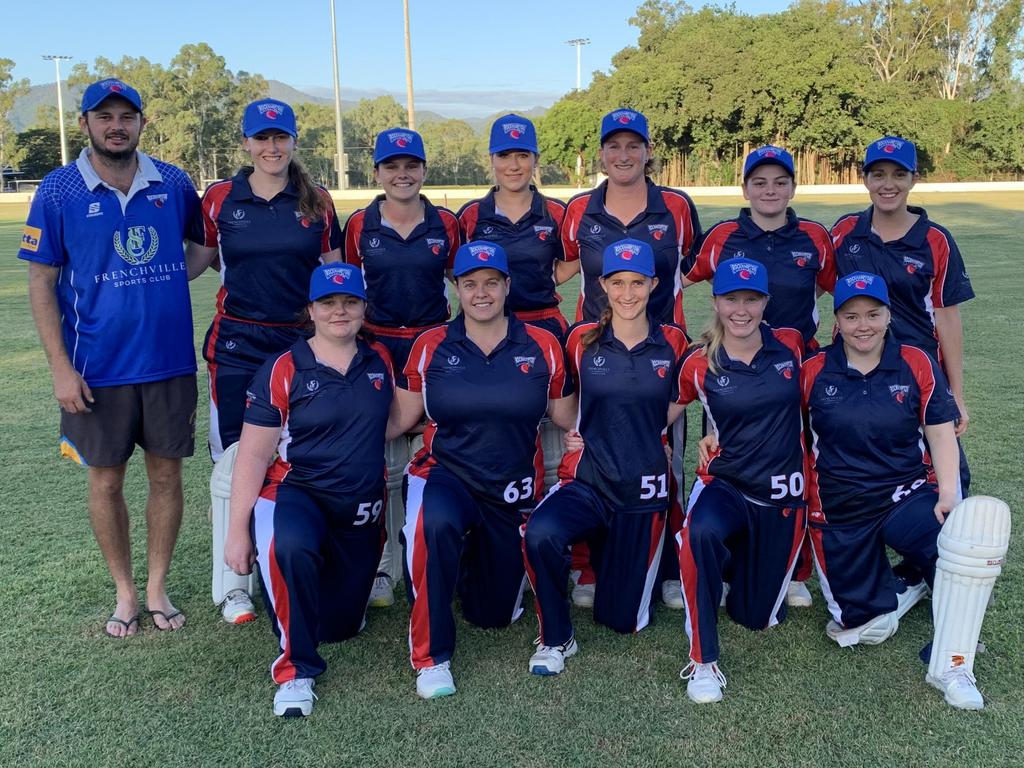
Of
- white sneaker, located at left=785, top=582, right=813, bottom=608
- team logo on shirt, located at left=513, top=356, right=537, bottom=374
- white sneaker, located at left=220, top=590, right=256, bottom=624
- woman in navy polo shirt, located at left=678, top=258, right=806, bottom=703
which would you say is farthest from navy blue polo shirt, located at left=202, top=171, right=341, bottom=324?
white sneaker, located at left=785, top=582, right=813, bottom=608

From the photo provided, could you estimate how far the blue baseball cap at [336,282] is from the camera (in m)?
3.73

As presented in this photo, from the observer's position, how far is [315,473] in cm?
376

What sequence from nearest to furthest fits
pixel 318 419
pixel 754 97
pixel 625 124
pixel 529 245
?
pixel 318 419
pixel 625 124
pixel 529 245
pixel 754 97

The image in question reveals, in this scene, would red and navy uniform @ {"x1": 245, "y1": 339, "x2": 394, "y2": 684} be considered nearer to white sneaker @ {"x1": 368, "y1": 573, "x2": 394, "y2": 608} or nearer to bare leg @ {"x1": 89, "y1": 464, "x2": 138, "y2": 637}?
white sneaker @ {"x1": 368, "y1": 573, "x2": 394, "y2": 608}

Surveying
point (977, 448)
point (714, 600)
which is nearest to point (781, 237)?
point (714, 600)

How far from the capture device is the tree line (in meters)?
48.8

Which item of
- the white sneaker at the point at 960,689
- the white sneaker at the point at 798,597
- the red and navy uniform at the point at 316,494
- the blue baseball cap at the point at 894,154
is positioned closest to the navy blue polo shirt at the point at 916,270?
the blue baseball cap at the point at 894,154

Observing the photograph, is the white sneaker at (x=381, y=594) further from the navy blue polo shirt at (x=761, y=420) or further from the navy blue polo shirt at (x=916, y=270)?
the navy blue polo shirt at (x=916, y=270)

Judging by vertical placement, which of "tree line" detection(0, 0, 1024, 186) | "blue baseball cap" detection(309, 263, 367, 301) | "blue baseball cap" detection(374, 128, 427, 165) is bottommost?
"blue baseball cap" detection(309, 263, 367, 301)

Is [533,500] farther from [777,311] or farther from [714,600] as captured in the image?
[777,311]

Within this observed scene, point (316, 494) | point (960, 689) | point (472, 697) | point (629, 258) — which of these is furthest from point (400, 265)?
point (960, 689)

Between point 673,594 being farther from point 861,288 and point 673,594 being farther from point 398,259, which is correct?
point 398,259

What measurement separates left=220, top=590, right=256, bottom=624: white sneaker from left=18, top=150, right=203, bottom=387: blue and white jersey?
1.09 metres

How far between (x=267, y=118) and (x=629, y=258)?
1.85 meters
